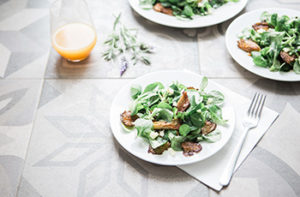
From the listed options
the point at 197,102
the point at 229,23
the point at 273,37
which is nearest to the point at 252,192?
the point at 197,102

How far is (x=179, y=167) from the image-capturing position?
3.29 ft

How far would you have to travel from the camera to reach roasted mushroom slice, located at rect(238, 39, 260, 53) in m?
1.28

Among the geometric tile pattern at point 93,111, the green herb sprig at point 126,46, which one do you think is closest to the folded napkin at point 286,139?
the geometric tile pattern at point 93,111

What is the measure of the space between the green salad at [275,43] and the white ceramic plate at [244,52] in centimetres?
2

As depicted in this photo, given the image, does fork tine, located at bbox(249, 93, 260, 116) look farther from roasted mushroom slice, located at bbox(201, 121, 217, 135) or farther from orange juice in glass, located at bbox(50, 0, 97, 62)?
orange juice in glass, located at bbox(50, 0, 97, 62)

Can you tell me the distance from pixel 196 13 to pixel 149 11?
0.23 m

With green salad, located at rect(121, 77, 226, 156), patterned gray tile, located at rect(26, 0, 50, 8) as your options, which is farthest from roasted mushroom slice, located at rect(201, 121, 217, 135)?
patterned gray tile, located at rect(26, 0, 50, 8)

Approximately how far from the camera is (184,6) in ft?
4.81

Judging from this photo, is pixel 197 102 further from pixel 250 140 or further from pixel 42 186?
pixel 42 186

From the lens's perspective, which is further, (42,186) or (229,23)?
(229,23)

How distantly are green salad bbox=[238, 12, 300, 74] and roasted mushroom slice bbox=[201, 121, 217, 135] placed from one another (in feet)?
1.25

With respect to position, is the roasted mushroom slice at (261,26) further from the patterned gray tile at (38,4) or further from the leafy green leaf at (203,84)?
the patterned gray tile at (38,4)

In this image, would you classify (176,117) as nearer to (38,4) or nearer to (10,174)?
(10,174)

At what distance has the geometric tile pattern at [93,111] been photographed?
0.98 m
